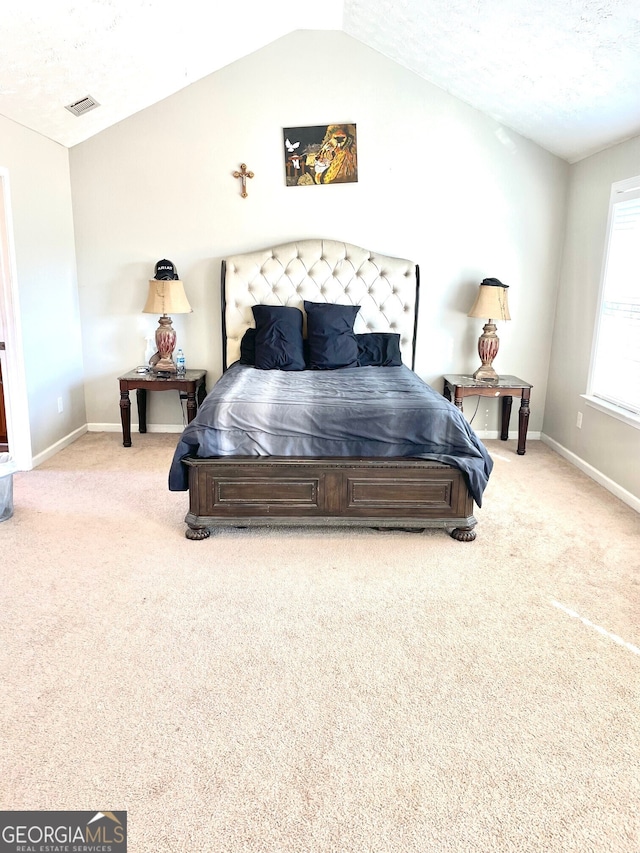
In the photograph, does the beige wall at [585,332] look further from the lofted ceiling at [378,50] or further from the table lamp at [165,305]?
the table lamp at [165,305]

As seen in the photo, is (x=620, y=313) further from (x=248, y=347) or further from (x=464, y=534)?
(x=248, y=347)

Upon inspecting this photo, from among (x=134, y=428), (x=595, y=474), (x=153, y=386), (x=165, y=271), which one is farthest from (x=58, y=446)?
(x=595, y=474)

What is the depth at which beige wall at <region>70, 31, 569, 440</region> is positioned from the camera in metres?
4.80

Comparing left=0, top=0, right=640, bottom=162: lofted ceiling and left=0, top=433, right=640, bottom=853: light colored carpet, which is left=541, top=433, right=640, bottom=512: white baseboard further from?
left=0, top=0, right=640, bottom=162: lofted ceiling

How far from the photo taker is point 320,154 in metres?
4.88

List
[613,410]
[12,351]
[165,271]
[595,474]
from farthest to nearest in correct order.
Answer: [165,271] < [595,474] < [12,351] < [613,410]

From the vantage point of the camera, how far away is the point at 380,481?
331cm

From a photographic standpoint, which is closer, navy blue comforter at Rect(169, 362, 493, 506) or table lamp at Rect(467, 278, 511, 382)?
navy blue comforter at Rect(169, 362, 493, 506)

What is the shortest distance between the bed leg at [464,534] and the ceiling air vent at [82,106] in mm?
3756

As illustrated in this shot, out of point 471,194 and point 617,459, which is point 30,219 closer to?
point 471,194

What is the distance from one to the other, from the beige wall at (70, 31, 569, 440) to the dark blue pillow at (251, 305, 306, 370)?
608 mm

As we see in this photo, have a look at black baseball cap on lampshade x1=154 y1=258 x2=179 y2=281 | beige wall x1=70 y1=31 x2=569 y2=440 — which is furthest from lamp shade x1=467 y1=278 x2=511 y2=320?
black baseball cap on lampshade x1=154 y1=258 x2=179 y2=281

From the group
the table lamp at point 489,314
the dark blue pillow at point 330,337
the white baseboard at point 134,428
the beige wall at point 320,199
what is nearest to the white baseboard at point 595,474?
the beige wall at point 320,199

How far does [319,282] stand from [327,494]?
7.44 feet
